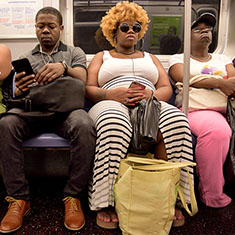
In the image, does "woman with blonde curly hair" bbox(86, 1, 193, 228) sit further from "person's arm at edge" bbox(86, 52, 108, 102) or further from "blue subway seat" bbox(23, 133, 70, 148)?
"blue subway seat" bbox(23, 133, 70, 148)

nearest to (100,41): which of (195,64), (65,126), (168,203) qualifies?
(195,64)

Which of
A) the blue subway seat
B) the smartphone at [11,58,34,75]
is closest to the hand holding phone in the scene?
the smartphone at [11,58,34,75]

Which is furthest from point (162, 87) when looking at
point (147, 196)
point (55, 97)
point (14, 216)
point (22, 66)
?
point (14, 216)

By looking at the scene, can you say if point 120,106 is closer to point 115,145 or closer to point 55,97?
point 115,145

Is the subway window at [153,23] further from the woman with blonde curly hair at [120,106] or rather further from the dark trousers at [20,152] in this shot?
the dark trousers at [20,152]

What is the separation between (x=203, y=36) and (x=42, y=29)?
57.7 inches

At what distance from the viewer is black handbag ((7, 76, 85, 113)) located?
5.82ft

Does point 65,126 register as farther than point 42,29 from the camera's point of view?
No

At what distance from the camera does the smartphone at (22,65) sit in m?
1.75

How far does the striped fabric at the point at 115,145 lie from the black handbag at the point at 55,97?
26 centimetres

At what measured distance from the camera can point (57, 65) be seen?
1894mm

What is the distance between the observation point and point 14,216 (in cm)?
165

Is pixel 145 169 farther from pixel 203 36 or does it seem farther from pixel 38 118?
pixel 203 36

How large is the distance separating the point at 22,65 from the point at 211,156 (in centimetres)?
150
